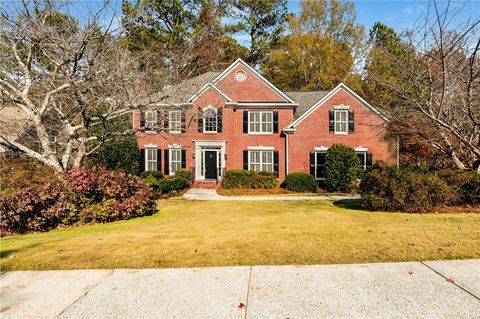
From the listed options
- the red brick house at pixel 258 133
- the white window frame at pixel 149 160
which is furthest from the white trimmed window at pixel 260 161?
the white window frame at pixel 149 160

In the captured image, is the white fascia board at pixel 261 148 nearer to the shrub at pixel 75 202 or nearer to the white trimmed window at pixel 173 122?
the white trimmed window at pixel 173 122

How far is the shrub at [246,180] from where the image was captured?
67.2 ft

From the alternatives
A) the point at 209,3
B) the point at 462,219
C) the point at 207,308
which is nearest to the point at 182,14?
the point at 209,3

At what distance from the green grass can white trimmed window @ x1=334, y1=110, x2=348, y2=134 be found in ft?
43.7

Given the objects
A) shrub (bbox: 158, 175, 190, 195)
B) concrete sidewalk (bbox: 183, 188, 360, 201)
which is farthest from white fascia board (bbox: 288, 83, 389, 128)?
shrub (bbox: 158, 175, 190, 195)

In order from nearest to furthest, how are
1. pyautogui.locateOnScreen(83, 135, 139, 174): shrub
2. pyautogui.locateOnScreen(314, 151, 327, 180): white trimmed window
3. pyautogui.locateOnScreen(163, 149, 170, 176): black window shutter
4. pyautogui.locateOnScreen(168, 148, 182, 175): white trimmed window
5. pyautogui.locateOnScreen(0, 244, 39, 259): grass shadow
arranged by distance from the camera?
pyautogui.locateOnScreen(0, 244, 39, 259): grass shadow, pyautogui.locateOnScreen(83, 135, 139, 174): shrub, pyautogui.locateOnScreen(314, 151, 327, 180): white trimmed window, pyautogui.locateOnScreen(163, 149, 170, 176): black window shutter, pyautogui.locateOnScreen(168, 148, 182, 175): white trimmed window

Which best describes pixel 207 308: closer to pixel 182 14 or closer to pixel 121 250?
pixel 121 250

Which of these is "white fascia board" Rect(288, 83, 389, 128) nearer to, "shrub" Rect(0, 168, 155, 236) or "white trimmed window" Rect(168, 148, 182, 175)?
"white trimmed window" Rect(168, 148, 182, 175)

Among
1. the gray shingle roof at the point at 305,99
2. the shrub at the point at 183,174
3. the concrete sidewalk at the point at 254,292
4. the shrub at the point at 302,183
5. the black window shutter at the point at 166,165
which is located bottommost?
the concrete sidewalk at the point at 254,292

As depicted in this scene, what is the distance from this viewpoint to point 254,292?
4.18 m

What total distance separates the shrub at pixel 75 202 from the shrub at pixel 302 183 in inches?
447

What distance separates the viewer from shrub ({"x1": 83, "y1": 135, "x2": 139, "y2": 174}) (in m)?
20.1

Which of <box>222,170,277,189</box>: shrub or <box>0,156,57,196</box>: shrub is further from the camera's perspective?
<box>222,170,277,189</box>: shrub

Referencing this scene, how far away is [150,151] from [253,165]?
25.6ft
